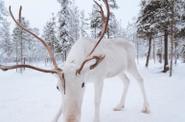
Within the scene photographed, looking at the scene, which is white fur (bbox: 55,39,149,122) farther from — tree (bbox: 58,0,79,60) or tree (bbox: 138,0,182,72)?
tree (bbox: 58,0,79,60)

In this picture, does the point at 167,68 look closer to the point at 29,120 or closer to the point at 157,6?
the point at 157,6

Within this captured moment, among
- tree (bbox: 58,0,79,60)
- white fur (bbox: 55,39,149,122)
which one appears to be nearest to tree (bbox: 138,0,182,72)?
tree (bbox: 58,0,79,60)

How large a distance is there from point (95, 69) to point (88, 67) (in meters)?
1.18

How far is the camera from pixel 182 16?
716 inches

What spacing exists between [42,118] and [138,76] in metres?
2.69

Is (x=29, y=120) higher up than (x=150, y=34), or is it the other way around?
(x=150, y=34)

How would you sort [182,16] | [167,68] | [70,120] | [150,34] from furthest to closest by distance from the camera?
[150,34], [167,68], [182,16], [70,120]

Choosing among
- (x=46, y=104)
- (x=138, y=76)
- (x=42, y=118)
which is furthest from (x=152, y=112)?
(x=46, y=104)

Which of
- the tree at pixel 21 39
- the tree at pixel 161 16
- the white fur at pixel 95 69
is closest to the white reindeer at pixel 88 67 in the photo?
the white fur at pixel 95 69

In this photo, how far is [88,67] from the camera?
3.56 meters

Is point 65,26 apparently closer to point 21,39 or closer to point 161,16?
point 21,39

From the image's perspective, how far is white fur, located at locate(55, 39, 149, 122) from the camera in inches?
123

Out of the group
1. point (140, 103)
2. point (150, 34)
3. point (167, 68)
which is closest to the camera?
point (140, 103)

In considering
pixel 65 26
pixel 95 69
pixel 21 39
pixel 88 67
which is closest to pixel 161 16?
pixel 65 26
